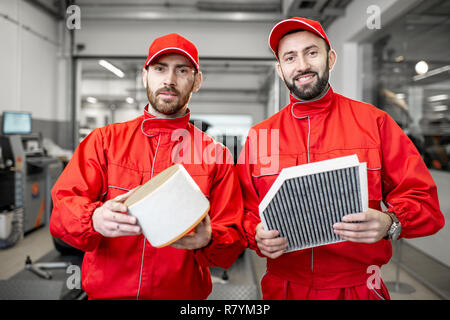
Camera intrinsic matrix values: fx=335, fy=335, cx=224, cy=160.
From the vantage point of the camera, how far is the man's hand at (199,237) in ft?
2.64

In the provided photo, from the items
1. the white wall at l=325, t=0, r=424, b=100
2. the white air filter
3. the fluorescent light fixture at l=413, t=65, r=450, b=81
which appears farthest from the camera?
the white wall at l=325, t=0, r=424, b=100

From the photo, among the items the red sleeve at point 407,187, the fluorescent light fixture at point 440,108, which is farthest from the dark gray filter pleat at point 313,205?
the fluorescent light fixture at point 440,108

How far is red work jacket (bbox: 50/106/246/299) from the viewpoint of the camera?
0.96m

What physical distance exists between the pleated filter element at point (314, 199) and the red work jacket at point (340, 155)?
0.20 meters

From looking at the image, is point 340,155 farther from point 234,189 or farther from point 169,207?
point 169,207

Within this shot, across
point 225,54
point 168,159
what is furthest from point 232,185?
point 225,54

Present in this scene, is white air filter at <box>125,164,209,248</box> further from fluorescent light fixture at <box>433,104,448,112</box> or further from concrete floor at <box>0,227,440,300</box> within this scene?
fluorescent light fixture at <box>433,104,448,112</box>

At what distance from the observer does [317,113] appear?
109cm

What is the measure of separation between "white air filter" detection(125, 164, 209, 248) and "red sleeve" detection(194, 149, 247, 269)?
0.22 m

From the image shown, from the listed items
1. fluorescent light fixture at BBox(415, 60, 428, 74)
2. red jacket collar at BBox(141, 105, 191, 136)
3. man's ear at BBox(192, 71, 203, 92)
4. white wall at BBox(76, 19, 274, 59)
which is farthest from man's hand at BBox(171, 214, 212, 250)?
white wall at BBox(76, 19, 274, 59)

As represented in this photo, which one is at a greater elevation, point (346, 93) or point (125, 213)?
point (346, 93)

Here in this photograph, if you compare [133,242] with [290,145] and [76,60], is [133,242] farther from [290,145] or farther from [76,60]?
[76,60]

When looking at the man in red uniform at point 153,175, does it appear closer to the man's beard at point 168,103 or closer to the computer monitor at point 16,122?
the man's beard at point 168,103

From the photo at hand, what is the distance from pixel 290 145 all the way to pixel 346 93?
10.6 ft
